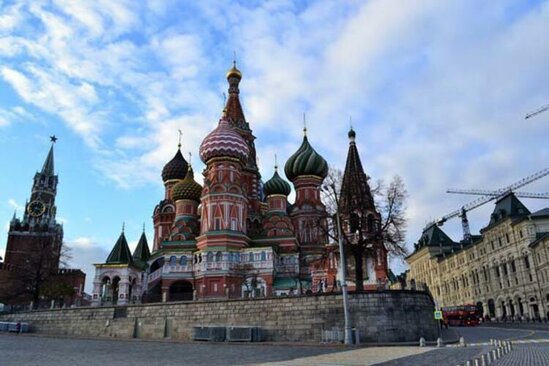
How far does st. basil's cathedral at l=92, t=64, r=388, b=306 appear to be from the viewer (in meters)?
47.1

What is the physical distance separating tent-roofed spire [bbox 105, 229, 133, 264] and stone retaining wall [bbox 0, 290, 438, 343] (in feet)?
46.9

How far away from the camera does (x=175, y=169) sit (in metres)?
66.4

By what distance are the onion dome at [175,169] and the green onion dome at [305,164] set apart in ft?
48.7

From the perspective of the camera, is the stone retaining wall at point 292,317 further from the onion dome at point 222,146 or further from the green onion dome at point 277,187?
the green onion dome at point 277,187

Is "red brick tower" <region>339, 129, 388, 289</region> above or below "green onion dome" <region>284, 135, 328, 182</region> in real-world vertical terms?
below

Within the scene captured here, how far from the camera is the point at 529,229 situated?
6019 centimetres

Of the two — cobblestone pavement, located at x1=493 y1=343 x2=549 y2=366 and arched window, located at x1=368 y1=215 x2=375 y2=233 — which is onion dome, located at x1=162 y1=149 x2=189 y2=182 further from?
cobblestone pavement, located at x1=493 y1=343 x2=549 y2=366

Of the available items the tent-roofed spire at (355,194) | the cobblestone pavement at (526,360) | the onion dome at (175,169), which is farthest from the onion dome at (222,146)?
the cobblestone pavement at (526,360)

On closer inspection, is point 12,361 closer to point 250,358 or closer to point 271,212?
point 250,358

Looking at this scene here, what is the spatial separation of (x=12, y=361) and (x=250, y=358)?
849 centimetres

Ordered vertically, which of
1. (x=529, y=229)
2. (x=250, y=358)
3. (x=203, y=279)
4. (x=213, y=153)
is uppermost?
(x=213, y=153)

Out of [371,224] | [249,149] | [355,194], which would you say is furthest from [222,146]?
[371,224]

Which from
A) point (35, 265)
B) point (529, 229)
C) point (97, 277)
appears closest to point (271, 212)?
point (97, 277)

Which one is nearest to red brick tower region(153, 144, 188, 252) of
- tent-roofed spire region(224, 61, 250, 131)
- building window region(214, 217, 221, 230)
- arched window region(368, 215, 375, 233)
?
tent-roofed spire region(224, 61, 250, 131)
